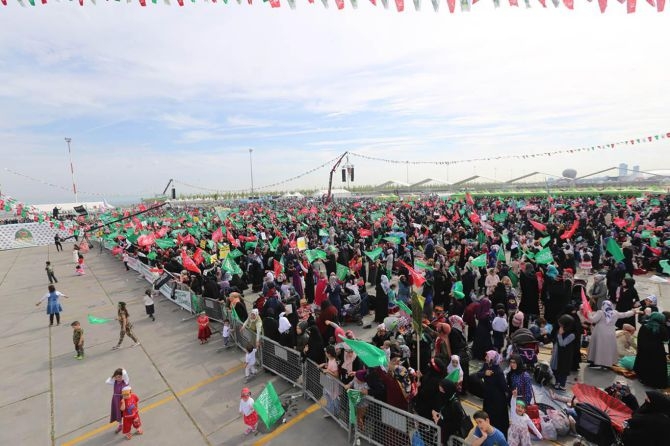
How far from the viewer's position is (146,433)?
6.05 m

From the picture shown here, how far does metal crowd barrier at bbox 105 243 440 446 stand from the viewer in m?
4.62

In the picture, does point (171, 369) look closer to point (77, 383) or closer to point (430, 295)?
point (77, 383)

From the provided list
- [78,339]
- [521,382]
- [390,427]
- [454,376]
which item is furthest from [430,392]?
[78,339]

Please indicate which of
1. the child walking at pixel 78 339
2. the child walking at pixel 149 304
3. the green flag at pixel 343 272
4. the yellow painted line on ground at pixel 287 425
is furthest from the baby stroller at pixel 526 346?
the child walking at pixel 149 304

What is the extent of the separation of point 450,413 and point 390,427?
0.95m

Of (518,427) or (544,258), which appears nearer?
(518,427)

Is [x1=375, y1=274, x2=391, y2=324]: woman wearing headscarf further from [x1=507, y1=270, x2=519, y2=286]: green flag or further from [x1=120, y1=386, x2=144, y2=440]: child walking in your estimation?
[x1=120, y1=386, x2=144, y2=440]: child walking

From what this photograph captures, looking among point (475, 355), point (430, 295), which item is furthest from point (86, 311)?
point (475, 355)

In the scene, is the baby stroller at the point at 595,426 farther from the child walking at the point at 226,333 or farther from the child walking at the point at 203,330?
the child walking at the point at 203,330

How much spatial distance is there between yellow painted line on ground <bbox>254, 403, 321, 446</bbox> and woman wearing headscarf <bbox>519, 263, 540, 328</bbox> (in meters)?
6.11

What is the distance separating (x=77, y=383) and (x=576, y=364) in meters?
11.1

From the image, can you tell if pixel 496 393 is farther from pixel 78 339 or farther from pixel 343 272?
pixel 78 339

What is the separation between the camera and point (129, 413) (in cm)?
591

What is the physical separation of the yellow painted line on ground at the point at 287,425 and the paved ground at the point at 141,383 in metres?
0.02
